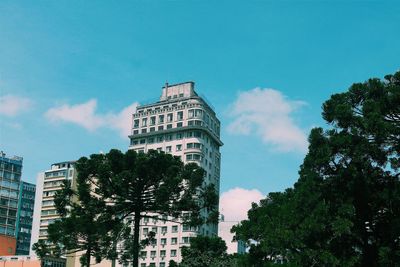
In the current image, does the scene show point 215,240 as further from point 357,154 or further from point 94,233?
point 357,154

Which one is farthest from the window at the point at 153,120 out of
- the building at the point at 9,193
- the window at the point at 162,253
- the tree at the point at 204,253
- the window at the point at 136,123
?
the tree at the point at 204,253

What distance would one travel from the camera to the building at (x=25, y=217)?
467 feet

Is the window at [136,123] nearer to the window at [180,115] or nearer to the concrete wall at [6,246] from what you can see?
the window at [180,115]

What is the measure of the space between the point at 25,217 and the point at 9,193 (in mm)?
17219

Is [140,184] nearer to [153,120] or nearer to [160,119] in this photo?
[160,119]

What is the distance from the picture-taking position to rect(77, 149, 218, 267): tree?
1727 inches

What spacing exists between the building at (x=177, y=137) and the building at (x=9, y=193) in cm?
3304

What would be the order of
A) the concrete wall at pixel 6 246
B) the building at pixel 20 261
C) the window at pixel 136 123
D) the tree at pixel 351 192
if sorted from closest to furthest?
the tree at pixel 351 192
the building at pixel 20 261
the concrete wall at pixel 6 246
the window at pixel 136 123

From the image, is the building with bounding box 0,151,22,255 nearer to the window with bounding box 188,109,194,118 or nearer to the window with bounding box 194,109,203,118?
the window with bounding box 188,109,194,118

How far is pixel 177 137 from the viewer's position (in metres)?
110

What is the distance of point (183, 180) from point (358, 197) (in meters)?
20.6

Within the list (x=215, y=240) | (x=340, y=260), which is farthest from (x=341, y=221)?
(x=215, y=240)

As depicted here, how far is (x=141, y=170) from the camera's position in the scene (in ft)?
143

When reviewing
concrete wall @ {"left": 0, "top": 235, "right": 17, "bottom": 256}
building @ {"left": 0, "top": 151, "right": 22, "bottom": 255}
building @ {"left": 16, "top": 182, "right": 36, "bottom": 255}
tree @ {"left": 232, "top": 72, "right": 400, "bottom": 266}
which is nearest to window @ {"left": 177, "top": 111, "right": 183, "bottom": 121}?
concrete wall @ {"left": 0, "top": 235, "right": 17, "bottom": 256}
